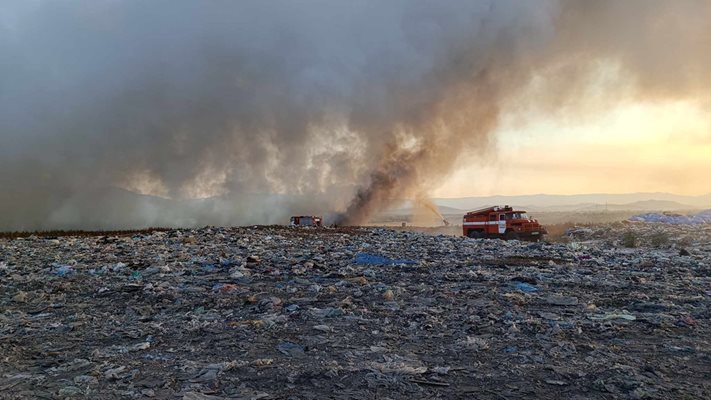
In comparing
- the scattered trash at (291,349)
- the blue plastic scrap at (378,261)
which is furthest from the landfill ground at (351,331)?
the blue plastic scrap at (378,261)

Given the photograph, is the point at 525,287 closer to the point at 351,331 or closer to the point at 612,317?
the point at 612,317

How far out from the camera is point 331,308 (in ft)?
19.7

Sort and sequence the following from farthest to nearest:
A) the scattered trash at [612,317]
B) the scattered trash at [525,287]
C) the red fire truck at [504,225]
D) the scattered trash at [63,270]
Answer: the red fire truck at [504,225] → the scattered trash at [63,270] → the scattered trash at [525,287] → the scattered trash at [612,317]

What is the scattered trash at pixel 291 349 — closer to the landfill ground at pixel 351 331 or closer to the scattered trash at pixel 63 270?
the landfill ground at pixel 351 331

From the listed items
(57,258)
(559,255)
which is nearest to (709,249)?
(559,255)

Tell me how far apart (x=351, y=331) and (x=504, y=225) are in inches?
747

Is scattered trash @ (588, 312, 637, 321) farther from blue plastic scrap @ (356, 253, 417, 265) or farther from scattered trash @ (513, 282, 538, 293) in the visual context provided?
blue plastic scrap @ (356, 253, 417, 265)

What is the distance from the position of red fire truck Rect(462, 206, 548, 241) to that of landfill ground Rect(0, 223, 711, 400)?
11984 millimetres

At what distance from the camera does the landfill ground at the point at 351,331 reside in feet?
12.2

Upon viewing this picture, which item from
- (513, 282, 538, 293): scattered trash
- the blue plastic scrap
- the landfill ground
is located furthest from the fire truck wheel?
(513, 282, 538, 293): scattered trash

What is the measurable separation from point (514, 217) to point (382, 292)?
1729 cm

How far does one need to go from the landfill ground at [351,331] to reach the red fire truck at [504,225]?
39.3 ft

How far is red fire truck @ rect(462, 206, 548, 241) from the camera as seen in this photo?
72.3ft

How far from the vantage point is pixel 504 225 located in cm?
2278
